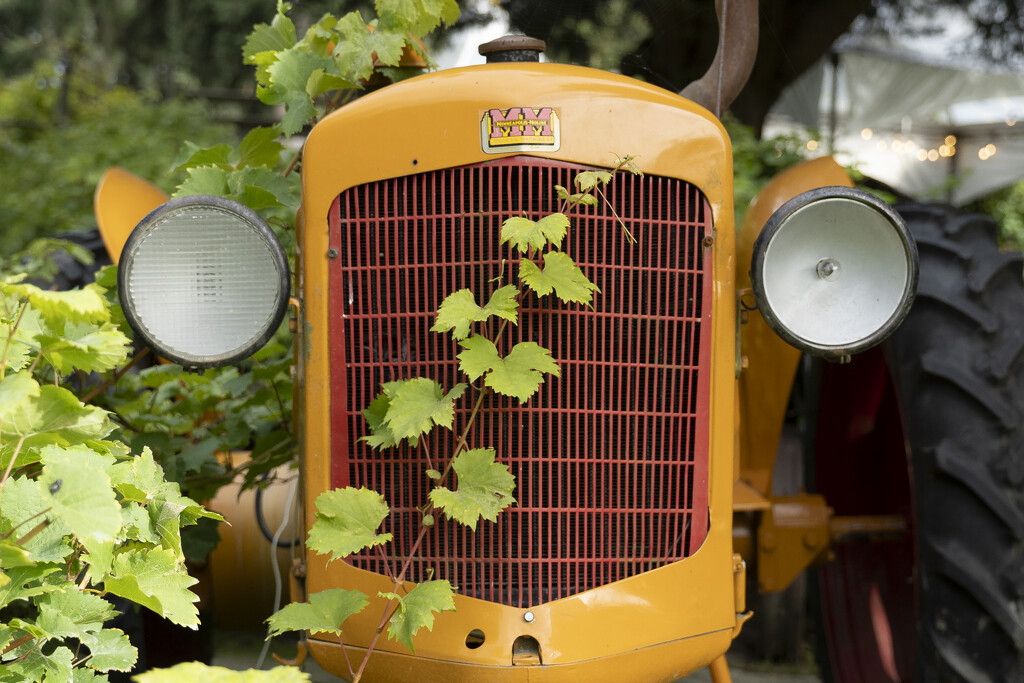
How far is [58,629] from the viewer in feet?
5.16

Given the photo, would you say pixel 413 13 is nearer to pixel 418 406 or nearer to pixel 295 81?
pixel 295 81

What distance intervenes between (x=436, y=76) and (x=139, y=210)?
1.60 meters

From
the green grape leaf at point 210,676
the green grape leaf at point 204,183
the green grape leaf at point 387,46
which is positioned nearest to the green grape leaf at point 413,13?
the green grape leaf at point 387,46

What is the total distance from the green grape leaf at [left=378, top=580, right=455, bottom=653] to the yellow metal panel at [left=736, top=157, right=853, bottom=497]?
103 centimetres

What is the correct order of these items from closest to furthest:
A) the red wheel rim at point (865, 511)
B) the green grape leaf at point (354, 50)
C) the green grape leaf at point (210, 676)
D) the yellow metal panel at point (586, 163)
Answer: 1. the green grape leaf at point (210, 676)
2. the yellow metal panel at point (586, 163)
3. the green grape leaf at point (354, 50)
4. the red wheel rim at point (865, 511)

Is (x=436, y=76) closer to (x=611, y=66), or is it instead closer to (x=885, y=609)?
(x=611, y=66)

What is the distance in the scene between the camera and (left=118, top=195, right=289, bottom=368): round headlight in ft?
6.40

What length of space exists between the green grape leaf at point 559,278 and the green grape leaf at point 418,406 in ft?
0.83

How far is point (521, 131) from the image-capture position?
192 cm

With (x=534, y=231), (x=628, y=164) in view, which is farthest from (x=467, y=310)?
(x=628, y=164)

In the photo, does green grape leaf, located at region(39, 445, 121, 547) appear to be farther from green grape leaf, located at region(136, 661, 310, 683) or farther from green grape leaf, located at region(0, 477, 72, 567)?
green grape leaf, located at region(136, 661, 310, 683)

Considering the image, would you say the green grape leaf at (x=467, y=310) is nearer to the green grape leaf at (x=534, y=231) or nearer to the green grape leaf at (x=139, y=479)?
the green grape leaf at (x=534, y=231)

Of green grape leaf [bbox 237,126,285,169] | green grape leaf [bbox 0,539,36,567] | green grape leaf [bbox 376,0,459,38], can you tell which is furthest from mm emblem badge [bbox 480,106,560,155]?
green grape leaf [bbox 0,539,36,567]

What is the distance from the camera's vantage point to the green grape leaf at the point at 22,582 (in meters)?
1.55
